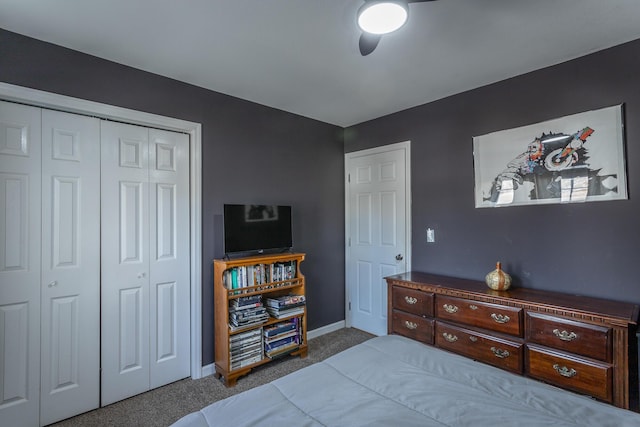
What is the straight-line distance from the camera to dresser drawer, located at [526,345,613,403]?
5.98ft

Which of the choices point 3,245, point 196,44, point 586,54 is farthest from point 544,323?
point 3,245

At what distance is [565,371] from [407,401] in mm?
1410

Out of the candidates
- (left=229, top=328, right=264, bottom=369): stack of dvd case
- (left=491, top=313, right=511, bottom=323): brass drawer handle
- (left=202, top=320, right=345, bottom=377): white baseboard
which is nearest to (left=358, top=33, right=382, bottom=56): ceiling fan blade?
(left=491, top=313, right=511, bottom=323): brass drawer handle

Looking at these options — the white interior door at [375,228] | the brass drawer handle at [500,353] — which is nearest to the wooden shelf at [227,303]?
the white interior door at [375,228]

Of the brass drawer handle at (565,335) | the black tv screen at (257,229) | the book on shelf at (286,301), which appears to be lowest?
the book on shelf at (286,301)

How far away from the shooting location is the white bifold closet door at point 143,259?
2365 mm

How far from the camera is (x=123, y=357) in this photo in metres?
2.41

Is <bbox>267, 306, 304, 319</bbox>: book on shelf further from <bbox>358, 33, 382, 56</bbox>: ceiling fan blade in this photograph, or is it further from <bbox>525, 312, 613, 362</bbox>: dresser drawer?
<bbox>358, 33, 382, 56</bbox>: ceiling fan blade

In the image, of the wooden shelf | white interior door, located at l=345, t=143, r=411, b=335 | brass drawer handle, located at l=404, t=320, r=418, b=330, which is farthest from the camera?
white interior door, located at l=345, t=143, r=411, b=335

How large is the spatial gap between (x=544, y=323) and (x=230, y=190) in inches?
103

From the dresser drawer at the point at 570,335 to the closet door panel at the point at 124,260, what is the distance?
2.82 meters

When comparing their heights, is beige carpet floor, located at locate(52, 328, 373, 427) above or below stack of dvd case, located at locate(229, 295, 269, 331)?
below

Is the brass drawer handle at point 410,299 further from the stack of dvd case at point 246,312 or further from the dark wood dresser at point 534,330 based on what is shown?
the stack of dvd case at point 246,312

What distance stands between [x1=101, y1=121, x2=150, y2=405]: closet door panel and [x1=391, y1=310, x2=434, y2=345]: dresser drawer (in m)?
2.10
